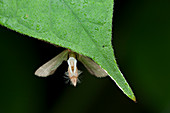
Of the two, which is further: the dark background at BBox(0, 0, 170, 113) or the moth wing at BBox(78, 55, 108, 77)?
Answer: the dark background at BBox(0, 0, 170, 113)

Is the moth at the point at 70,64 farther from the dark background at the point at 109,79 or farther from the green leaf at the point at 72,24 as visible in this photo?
the dark background at the point at 109,79

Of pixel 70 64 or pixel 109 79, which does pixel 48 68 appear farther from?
pixel 109 79

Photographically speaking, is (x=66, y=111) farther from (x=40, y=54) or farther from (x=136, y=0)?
(x=136, y=0)

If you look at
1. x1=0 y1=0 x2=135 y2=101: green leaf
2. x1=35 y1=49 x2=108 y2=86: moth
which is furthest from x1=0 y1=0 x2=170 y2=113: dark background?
x1=0 y1=0 x2=135 y2=101: green leaf

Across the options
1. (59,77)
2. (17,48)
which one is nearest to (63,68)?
(59,77)

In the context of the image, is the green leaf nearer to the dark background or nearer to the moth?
the moth
